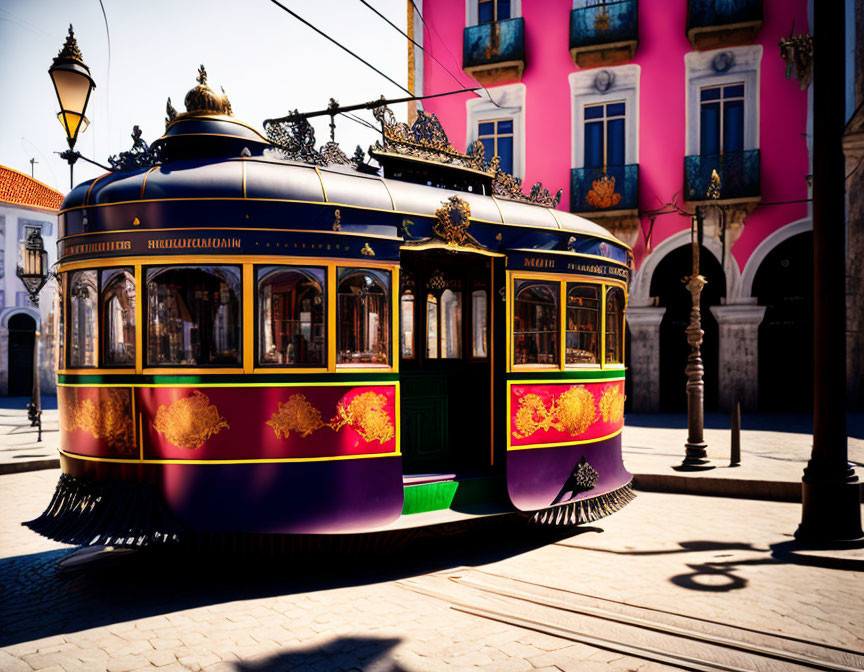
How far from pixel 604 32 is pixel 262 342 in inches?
684

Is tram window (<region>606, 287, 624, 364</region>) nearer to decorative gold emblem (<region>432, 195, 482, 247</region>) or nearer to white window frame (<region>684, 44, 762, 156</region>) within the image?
decorative gold emblem (<region>432, 195, 482, 247</region>)

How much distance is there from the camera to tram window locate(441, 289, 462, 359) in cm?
816

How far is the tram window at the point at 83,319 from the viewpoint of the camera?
609cm

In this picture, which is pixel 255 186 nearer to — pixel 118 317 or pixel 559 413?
pixel 118 317

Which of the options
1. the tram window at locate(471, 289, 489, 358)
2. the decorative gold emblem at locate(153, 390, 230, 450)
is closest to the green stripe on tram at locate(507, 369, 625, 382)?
the tram window at locate(471, 289, 489, 358)

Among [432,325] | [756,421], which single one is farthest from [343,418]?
[756,421]

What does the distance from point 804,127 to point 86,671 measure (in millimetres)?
19898

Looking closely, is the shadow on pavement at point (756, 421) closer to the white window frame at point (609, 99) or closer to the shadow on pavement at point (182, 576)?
the white window frame at point (609, 99)

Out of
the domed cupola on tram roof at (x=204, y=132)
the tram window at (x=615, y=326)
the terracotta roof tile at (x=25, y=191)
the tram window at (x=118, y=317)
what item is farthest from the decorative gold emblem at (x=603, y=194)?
the terracotta roof tile at (x=25, y=191)

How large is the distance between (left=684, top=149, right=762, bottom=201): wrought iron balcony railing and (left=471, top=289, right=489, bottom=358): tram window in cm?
1279

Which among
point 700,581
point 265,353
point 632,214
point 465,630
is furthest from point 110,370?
point 632,214

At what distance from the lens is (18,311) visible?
30.3 metres

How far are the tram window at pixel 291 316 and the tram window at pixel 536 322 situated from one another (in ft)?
7.22

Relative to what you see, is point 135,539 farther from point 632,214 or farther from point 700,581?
point 632,214
